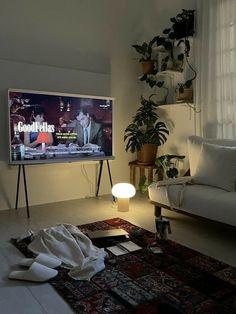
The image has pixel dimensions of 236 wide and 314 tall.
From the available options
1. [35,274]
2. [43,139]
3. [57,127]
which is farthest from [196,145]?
[35,274]

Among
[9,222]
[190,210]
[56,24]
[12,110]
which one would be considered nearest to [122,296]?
[190,210]

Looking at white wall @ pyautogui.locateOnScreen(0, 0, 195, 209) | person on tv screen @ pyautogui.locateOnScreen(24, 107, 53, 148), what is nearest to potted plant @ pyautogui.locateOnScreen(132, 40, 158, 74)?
white wall @ pyautogui.locateOnScreen(0, 0, 195, 209)

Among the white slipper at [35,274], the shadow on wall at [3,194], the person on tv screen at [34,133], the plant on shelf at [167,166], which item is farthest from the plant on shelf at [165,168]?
the white slipper at [35,274]

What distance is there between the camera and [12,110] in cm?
340

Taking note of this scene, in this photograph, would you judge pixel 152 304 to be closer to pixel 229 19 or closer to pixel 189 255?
pixel 189 255

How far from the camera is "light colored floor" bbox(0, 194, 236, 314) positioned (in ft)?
5.56

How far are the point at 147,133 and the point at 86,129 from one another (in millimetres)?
862

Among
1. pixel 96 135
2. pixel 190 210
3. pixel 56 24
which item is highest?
pixel 56 24

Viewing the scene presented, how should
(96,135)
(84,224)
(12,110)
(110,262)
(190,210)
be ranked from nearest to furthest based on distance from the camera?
(110,262) → (190,210) → (84,224) → (12,110) → (96,135)

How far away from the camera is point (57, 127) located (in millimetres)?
3727

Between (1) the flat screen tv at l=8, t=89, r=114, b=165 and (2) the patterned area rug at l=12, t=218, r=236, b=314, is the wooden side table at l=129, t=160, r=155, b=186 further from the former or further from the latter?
(2) the patterned area rug at l=12, t=218, r=236, b=314

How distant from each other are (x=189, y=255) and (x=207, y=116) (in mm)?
2014

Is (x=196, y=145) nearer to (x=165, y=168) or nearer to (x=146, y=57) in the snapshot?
(x=165, y=168)

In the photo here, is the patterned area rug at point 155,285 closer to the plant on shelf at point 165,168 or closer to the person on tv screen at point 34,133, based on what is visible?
the person on tv screen at point 34,133
